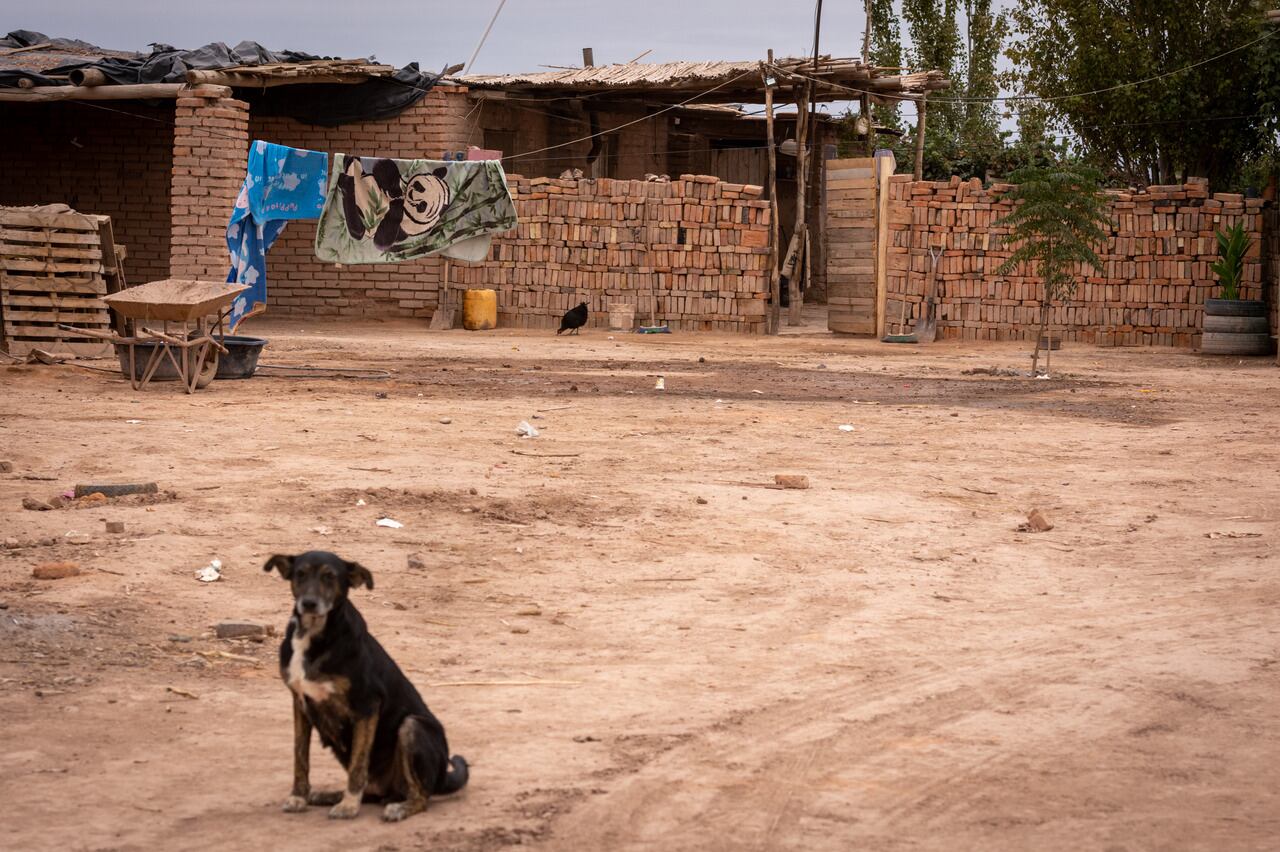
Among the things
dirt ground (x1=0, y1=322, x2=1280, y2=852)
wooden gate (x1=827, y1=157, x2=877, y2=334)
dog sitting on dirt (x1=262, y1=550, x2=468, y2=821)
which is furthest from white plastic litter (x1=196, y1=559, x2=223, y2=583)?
wooden gate (x1=827, y1=157, x2=877, y2=334)

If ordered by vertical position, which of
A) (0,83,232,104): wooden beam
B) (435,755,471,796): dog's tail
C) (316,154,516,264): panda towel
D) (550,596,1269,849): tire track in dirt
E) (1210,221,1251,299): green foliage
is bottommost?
(550,596,1269,849): tire track in dirt

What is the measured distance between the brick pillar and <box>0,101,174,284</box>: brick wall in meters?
3.46

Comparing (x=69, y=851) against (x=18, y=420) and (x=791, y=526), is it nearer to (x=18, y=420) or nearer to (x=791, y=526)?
(x=791, y=526)

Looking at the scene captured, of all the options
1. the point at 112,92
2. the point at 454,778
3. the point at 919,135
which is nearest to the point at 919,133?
the point at 919,135

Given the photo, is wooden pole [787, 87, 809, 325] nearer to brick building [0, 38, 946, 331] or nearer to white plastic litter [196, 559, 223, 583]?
brick building [0, 38, 946, 331]

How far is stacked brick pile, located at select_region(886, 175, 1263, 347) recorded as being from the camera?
60.8 ft

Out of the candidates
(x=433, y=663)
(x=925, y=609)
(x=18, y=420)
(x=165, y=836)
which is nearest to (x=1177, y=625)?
(x=925, y=609)

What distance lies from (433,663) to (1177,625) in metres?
2.73

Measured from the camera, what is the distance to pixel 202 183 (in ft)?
57.9

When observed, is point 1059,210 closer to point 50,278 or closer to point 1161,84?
point 50,278

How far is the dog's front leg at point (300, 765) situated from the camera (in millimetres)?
3373

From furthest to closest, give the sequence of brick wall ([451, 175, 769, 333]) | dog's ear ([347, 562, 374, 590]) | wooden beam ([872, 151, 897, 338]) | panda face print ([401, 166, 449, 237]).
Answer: brick wall ([451, 175, 769, 333]) < wooden beam ([872, 151, 897, 338]) < panda face print ([401, 166, 449, 237]) < dog's ear ([347, 562, 374, 590])

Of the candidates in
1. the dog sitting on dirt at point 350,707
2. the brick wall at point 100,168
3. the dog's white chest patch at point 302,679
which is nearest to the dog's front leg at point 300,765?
the dog sitting on dirt at point 350,707

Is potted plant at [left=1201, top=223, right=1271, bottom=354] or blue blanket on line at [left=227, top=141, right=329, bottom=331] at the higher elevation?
blue blanket on line at [left=227, top=141, right=329, bottom=331]
